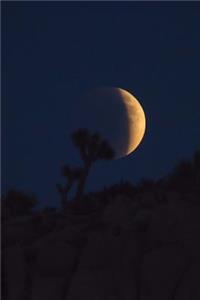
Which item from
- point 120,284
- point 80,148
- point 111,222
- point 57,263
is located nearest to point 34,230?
point 111,222

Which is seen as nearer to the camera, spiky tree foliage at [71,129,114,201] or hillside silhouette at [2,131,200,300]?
hillside silhouette at [2,131,200,300]

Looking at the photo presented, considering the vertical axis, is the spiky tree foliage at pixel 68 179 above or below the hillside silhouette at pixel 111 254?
above

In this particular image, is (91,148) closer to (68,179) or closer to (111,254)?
(68,179)

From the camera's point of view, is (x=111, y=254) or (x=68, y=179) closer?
(x=111, y=254)

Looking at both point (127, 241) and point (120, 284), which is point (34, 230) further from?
point (120, 284)

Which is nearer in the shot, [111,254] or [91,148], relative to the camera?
[111,254]

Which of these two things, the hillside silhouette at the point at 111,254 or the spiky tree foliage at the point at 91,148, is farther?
the spiky tree foliage at the point at 91,148

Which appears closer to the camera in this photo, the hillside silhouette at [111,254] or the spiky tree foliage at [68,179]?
the hillside silhouette at [111,254]

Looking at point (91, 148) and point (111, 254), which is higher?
point (91, 148)

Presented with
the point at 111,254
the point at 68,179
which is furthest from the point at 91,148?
the point at 111,254

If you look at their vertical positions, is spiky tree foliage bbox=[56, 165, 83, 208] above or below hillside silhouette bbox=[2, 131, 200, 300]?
above

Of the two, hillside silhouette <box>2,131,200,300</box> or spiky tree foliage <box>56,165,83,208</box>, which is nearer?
hillside silhouette <box>2,131,200,300</box>

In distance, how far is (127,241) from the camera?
48.0 feet

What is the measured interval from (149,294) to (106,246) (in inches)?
96.3
